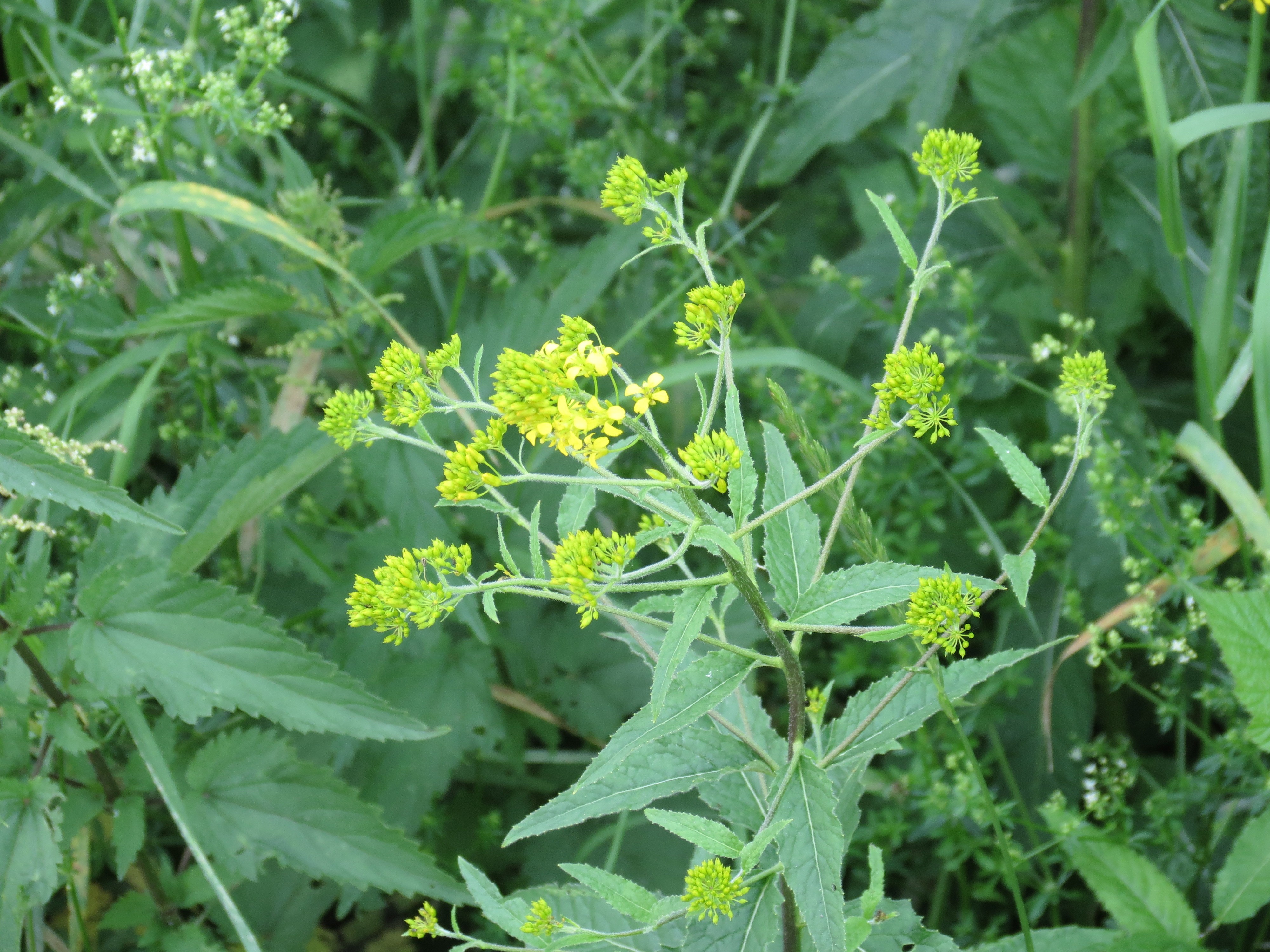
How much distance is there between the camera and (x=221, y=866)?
1861 millimetres

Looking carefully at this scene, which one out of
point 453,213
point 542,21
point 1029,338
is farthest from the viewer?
point 542,21

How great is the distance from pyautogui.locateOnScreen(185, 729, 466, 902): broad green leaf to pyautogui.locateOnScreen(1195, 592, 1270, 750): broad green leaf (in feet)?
3.75

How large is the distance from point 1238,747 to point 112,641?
1749 millimetres

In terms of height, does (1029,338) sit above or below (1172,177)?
below

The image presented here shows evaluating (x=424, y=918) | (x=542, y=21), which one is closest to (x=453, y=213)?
(x=542, y=21)

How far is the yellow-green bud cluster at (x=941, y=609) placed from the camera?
994 millimetres

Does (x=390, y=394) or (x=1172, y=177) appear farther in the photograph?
(x=1172, y=177)

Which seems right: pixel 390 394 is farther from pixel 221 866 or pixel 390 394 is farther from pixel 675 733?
pixel 221 866

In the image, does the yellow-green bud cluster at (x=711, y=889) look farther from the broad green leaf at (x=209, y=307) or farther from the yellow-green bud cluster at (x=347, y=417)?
the broad green leaf at (x=209, y=307)

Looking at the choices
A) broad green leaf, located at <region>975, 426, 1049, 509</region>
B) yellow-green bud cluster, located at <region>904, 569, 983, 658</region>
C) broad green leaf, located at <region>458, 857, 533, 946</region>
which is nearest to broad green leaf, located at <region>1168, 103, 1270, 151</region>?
broad green leaf, located at <region>975, 426, 1049, 509</region>

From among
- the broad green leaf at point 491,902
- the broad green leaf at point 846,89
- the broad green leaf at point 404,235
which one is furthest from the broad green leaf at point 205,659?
the broad green leaf at point 846,89

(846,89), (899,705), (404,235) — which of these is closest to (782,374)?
(846,89)

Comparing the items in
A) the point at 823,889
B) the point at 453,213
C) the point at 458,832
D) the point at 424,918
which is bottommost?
the point at 458,832

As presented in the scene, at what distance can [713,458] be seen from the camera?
3.07ft
